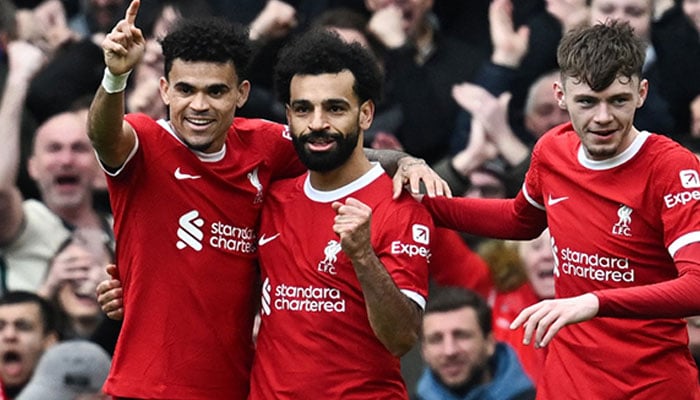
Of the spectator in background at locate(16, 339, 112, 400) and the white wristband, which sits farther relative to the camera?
the spectator in background at locate(16, 339, 112, 400)

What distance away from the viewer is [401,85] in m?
10.7

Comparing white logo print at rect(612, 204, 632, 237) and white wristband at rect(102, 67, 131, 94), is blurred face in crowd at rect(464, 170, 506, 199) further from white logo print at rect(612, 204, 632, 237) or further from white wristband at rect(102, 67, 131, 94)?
white wristband at rect(102, 67, 131, 94)

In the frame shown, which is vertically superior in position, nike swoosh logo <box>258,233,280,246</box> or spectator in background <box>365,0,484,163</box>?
spectator in background <box>365,0,484,163</box>

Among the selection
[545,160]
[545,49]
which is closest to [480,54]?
[545,49]

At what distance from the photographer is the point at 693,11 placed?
1047 centimetres

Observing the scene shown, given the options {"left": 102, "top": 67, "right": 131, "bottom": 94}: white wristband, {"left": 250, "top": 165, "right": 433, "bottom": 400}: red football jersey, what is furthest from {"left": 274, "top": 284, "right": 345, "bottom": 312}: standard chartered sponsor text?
{"left": 102, "top": 67, "right": 131, "bottom": 94}: white wristband

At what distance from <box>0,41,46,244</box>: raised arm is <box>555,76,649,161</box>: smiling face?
166 inches

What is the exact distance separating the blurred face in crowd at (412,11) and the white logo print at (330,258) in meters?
3.99

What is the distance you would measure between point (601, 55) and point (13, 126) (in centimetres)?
457

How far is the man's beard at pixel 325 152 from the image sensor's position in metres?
7.04

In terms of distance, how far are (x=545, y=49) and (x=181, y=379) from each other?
4.14 metres

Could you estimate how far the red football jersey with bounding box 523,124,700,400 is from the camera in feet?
22.8

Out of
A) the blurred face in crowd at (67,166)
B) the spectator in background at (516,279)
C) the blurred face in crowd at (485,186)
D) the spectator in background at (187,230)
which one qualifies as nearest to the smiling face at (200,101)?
the spectator in background at (187,230)

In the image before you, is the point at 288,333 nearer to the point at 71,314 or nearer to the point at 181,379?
the point at 181,379
